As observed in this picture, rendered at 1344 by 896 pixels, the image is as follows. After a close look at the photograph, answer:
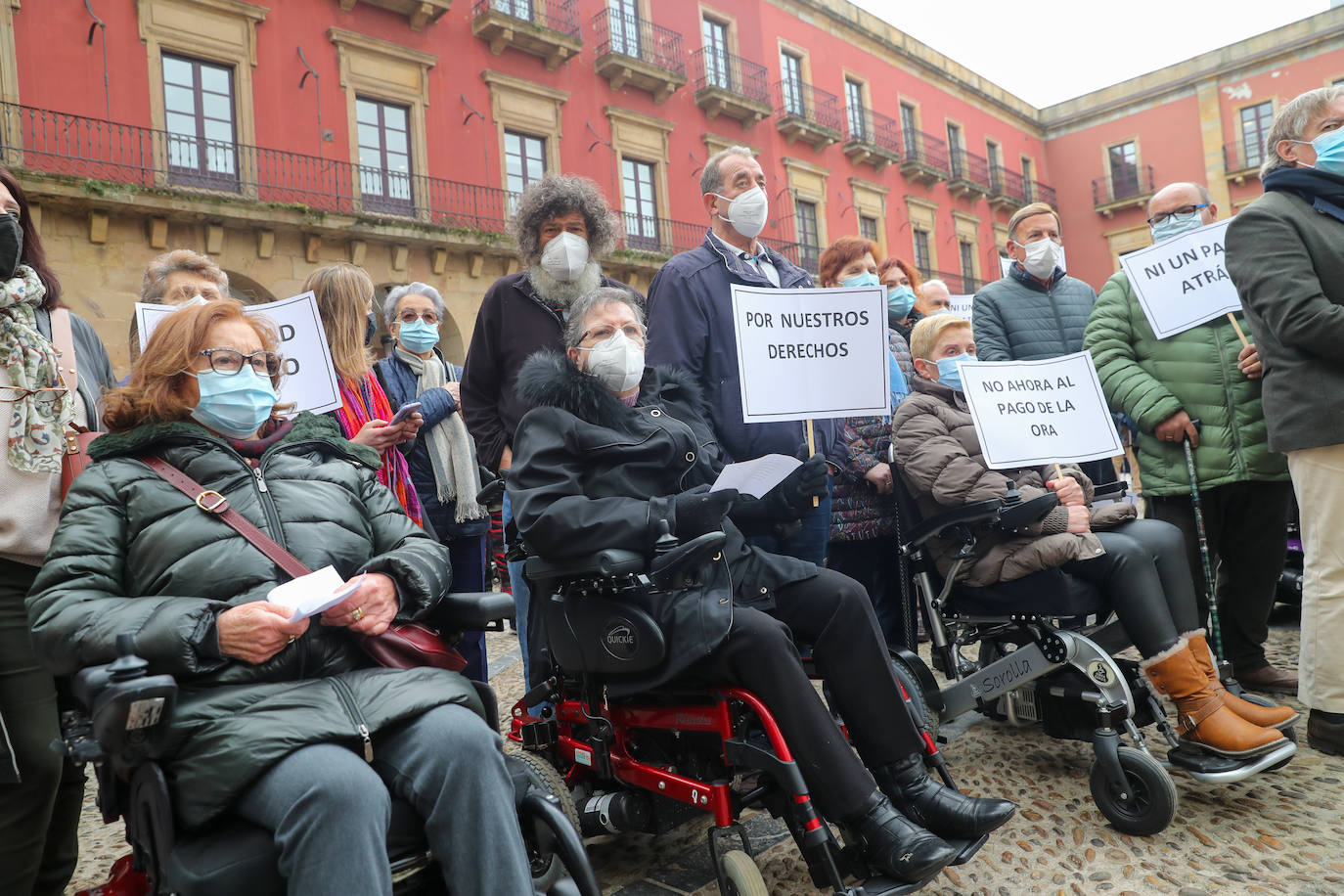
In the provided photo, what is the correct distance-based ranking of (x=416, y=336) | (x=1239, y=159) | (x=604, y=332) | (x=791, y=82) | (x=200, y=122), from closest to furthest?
1. (x=604, y=332)
2. (x=416, y=336)
3. (x=200, y=122)
4. (x=791, y=82)
5. (x=1239, y=159)

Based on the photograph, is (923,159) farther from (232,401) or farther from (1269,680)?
(232,401)

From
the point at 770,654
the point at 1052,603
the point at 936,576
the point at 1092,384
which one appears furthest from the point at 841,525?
the point at 770,654

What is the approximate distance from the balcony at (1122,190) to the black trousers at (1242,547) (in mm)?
31159

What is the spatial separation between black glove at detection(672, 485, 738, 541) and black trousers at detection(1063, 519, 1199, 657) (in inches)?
62.2

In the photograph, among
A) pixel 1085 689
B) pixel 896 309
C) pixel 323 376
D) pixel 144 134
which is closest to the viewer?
pixel 1085 689

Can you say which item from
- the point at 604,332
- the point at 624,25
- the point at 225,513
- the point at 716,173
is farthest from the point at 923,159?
the point at 225,513

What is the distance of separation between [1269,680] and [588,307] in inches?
134

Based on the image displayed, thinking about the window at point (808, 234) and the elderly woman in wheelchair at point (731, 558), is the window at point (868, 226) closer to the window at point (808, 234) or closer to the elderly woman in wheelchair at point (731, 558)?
the window at point (808, 234)

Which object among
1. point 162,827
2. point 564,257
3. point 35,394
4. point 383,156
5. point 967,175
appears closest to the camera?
point 162,827

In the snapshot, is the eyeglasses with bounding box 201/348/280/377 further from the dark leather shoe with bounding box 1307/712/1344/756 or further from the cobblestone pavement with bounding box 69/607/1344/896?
the dark leather shoe with bounding box 1307/712/1344/756

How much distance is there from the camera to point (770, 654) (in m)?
2.40

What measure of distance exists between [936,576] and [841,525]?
478mm

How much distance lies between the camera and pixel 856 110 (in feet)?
86.4

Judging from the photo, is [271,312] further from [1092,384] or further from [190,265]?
[1092,384]
